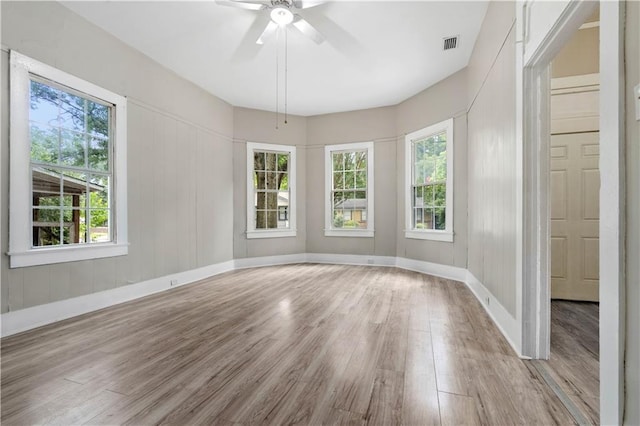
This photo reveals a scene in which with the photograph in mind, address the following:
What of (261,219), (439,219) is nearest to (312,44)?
(439,219)

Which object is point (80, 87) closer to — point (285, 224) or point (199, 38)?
point (199, 38)

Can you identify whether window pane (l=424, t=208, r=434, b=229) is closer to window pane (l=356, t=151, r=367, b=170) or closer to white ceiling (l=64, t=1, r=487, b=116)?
window pane (l=356, t=151, r=367, b=170)

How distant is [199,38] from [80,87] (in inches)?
56.4

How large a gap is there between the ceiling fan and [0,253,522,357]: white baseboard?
134 inches

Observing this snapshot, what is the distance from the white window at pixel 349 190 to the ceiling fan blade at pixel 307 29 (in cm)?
290

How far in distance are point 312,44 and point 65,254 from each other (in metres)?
3.69

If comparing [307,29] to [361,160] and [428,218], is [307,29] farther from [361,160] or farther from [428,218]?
[428,218]

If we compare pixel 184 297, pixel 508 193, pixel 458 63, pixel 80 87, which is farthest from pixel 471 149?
pixel 80 87

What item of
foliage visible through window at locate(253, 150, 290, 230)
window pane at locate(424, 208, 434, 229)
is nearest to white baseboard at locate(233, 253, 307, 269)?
foliage visible through window at locate(253, 150, 290, 230)

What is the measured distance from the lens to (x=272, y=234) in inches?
244

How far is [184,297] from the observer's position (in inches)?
152

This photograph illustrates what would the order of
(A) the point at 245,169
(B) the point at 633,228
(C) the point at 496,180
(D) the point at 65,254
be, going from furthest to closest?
(A) the point at 245,169 < (D) the point at 65,254 < (C) the point at 496,180 < (B) the point at 633,228

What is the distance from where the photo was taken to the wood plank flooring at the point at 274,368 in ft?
5.19

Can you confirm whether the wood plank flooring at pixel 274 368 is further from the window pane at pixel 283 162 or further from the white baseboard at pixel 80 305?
the window pane at pixel 283 162
